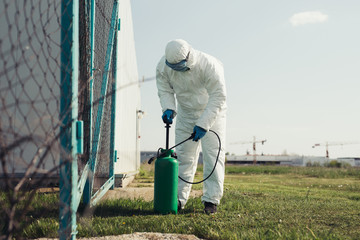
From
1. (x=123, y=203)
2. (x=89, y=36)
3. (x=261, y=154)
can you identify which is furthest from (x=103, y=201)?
(x=261, y=154)

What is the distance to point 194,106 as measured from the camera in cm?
374

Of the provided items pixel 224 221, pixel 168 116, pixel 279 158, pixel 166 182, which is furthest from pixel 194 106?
pixel 279 158

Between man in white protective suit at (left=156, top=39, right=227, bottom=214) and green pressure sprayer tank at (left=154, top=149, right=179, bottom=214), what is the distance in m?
0.36

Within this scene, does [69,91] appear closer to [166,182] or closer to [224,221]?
[166,182]

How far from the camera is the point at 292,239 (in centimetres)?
247

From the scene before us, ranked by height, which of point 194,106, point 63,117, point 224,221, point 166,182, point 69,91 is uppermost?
point 194,106

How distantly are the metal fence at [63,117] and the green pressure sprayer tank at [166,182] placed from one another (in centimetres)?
64

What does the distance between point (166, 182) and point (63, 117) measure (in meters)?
2.15

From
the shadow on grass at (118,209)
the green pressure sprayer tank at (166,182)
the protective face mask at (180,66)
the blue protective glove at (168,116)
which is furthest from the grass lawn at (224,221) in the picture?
the protective face mask at (180,66)

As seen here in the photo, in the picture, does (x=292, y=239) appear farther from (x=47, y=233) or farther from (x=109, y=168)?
(x=109, y=168)

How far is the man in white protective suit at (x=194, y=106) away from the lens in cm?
346

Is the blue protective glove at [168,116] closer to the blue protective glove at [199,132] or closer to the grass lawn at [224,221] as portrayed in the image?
the blue protective glove at [199,132]

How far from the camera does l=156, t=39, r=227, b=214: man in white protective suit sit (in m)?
3.46

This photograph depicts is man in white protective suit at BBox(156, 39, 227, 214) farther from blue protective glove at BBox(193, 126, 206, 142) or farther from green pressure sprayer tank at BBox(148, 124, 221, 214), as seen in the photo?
green pressure sprayer tank at BBox(148, 124, 221, 214)
